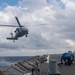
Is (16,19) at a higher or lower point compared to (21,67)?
higher

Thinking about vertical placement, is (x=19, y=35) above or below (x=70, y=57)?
above

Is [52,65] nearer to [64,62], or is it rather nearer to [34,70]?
[34,70]

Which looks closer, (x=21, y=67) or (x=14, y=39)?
(x=21, y=67)

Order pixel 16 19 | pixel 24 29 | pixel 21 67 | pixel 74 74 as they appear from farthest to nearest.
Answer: pixel 16 19
pixel 24 29
pixel 21 67
pixel 74 74

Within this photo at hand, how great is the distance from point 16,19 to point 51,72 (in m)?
91.3

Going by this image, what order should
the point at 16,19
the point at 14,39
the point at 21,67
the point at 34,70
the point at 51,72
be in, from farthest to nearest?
the point at 16,19 → the point at 14,39 → the point at 21,67 → the point at 34,70 → the point at 51,72

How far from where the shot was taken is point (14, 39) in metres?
99.3

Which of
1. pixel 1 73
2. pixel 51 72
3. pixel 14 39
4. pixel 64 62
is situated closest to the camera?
pixel 51 72

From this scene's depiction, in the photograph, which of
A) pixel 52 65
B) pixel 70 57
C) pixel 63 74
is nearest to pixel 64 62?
pixel 70 57

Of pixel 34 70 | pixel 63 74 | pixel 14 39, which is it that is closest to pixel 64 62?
pixel 34 70

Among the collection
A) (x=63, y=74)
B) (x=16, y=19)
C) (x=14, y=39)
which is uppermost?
(x=16, y=19)

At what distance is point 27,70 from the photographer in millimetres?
33406

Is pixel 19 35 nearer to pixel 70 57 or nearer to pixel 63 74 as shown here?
pixel 70 57

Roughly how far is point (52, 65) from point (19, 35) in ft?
244
